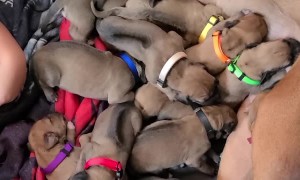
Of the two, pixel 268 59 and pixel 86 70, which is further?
pixel 86 70

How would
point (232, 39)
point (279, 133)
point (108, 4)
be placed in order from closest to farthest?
point (279, 133) → point (232, 39) → point (108, 4)

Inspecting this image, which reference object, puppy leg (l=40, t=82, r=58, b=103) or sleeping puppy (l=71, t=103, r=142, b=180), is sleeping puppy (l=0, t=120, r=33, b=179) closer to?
puppy leg (l=40, t=82, r=58, b=103)

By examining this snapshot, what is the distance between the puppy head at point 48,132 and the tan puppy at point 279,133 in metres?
0.85

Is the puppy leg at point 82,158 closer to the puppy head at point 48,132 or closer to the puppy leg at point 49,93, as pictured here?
the puppy head at point 48,132

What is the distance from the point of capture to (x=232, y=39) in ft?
6.55

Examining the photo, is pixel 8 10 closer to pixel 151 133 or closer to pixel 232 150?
pixel 151 133

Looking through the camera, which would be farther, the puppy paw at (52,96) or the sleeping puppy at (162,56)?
the puppy paw at (52,96)

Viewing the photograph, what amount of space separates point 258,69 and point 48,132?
0.91 m

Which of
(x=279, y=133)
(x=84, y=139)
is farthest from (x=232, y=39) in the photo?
(x=84, y=139)

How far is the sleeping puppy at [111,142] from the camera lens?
187cm

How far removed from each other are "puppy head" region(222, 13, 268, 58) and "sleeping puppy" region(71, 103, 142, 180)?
1.56 feet

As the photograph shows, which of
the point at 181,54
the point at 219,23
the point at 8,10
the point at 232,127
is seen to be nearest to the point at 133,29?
the point at 181,54

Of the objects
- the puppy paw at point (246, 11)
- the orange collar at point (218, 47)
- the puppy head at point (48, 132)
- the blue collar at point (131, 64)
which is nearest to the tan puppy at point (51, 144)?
the puppy head at point (48, 132)

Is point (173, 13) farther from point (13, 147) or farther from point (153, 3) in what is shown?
point (13, 147)
